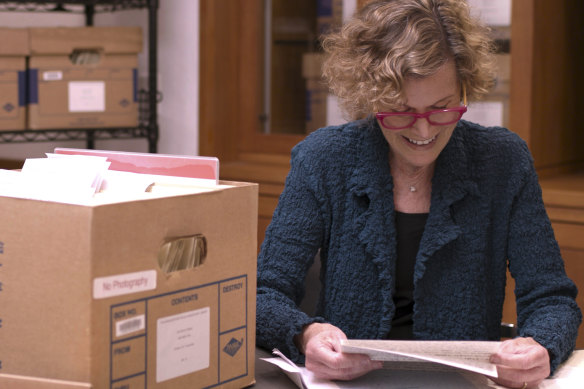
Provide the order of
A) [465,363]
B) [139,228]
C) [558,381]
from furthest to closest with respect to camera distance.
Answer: [558,381]
[465,363]
[139,228]

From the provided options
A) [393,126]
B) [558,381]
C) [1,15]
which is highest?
[1,15]

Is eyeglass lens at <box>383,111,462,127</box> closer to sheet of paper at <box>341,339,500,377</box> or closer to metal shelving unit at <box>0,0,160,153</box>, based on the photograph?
sheet of paper at <box>341,339,500,377</box>

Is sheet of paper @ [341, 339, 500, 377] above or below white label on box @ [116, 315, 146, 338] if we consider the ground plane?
below

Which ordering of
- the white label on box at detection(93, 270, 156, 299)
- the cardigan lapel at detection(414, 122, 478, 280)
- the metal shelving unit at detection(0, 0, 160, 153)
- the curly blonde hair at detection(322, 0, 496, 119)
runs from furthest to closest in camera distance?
the metal shelving unit at detection(0, 0, 160, 153)
the cardigan lapel at detection(414, 122, 478, 280)
the curly blonde hair at detection(322, 0, 496, 119)
the white label on box at detection(93, 270, 156, 299)

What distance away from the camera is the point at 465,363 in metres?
0.95

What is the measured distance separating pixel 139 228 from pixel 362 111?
732 mm

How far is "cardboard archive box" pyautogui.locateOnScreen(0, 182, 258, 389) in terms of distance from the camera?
0.76 m

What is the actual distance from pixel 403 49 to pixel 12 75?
151 cm

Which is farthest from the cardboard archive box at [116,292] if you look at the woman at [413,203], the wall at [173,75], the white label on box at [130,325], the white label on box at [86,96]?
the wall at [173,75]

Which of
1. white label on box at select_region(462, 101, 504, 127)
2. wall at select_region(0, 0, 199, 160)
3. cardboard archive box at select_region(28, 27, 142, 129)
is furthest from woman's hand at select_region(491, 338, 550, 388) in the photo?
wall at select_region(0, 0, 199, 160)

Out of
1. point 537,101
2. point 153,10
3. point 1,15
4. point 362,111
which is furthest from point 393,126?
point 1,15

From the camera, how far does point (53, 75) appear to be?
243 centimetres

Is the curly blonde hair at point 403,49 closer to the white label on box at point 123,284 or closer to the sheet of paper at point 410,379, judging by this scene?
the sheet of paper at point 410,379

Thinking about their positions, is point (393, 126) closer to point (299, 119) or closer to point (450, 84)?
point (450, 84)
